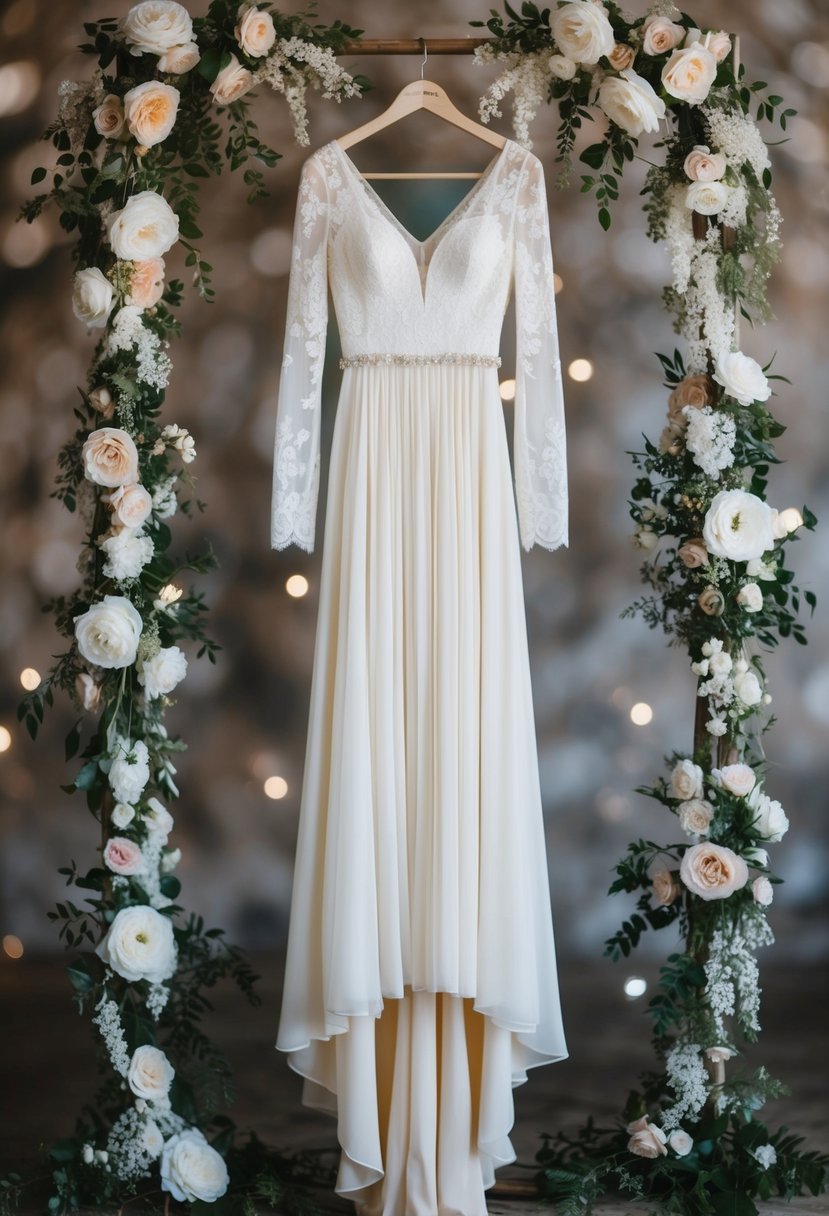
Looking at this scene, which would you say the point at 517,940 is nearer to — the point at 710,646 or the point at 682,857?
the point at 682,857

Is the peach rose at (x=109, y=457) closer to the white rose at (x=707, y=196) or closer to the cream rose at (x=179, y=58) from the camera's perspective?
the cream rose at (x=179, y=58)

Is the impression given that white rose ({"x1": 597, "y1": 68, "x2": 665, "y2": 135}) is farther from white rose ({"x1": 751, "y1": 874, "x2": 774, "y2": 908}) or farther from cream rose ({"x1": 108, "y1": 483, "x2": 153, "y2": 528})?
white rose ({"x1": 751, "y1": 874, "x2": 774, "y2": 908})

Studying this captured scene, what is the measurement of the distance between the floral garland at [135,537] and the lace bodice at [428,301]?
0.65 ft

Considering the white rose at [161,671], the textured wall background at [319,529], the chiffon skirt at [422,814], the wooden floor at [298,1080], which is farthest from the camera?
the textured wall background at [319,529]

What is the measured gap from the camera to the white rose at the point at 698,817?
272 centimetres

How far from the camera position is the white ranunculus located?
Result: 270cm

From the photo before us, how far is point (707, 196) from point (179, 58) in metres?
1.11

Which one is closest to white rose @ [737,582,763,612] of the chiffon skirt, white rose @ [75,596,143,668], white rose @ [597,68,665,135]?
the chiffon skirt

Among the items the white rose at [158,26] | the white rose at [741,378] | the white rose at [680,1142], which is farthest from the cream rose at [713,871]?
the white rose at [158,26]

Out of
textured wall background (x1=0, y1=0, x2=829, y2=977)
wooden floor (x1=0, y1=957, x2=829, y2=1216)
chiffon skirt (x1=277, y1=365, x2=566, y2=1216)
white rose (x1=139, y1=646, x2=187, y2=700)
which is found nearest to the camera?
chiffon skirt (x1=277, y1=365, x2=566, y2=1216)

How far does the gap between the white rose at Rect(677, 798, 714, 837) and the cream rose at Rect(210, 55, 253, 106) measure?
1728 mm

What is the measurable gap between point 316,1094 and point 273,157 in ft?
6.53

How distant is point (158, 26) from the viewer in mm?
2664

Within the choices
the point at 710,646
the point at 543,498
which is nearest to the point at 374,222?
the point at 543,498
